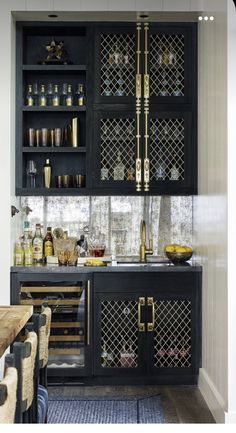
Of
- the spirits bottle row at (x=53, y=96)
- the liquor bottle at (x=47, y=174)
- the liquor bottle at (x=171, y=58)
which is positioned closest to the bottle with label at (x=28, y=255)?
the liquor bottle at (x=47, y=174)

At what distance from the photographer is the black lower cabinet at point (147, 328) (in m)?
5.51

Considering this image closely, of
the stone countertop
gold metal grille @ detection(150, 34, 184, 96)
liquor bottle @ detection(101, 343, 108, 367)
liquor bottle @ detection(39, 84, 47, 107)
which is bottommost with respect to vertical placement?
liquor bottle @ detection(101, 343, 108, 367)

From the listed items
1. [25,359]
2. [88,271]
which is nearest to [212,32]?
[88,271]

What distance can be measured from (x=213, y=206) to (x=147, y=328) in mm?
1178

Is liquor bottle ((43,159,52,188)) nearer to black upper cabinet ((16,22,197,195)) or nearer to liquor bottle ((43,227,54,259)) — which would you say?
black upper cabinet ((16,22,197,195))

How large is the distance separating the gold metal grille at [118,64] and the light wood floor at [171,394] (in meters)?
2.24

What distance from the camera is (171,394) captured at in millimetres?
5270

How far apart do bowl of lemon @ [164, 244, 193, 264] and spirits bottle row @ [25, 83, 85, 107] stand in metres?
1.33

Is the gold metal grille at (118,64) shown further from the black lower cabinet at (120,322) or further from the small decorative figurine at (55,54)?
the black lower cabinet at (120,322)

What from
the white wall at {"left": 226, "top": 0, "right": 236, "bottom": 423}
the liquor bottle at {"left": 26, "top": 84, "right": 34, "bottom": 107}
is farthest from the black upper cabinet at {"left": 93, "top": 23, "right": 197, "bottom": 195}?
the white wall at {"left": 226, "top": 0, "right": 236, "bottom": 423}

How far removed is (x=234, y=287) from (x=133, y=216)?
1.99 metres

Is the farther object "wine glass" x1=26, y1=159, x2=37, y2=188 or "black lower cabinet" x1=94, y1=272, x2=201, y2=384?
"wine glass" x1=26, y1=159, x2=37, y2=188

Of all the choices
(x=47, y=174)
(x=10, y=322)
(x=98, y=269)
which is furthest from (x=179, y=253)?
(x=10, y=322)

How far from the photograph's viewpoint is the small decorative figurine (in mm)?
5898
